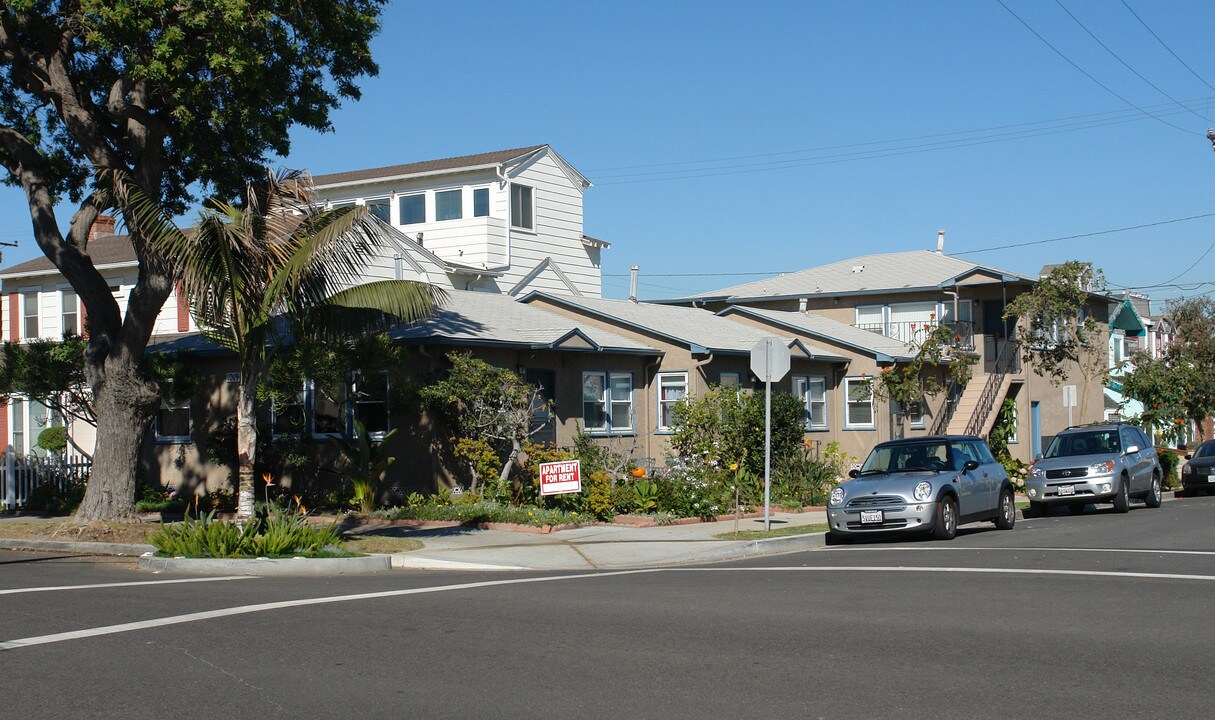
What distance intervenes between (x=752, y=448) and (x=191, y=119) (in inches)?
508

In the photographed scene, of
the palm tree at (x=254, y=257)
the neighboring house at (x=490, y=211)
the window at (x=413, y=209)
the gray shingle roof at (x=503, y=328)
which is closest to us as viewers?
the palm tree at (x=254, y=257)

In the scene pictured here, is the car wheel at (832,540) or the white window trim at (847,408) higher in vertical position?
the white window trim at (847,408)

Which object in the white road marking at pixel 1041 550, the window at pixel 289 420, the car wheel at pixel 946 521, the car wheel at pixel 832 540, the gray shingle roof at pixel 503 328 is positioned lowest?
the car wheel at pixel 832 540

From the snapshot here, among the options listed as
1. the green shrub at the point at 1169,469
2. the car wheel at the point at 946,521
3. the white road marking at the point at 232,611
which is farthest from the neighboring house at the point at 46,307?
the green shrub at the point at 1169,469

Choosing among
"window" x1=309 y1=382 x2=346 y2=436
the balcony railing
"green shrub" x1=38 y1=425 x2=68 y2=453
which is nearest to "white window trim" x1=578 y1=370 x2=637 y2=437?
"window" x1=309 y1=382 x2=346 y2=436

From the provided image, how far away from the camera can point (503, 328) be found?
23.9 metres

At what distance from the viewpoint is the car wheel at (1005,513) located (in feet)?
63.5

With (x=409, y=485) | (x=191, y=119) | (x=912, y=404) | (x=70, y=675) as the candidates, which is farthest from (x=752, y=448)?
(x=70, y=675)

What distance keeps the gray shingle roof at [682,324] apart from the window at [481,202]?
530cm

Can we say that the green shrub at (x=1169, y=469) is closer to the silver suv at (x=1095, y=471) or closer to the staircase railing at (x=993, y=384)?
the staircase railing at (x=993, y=384)

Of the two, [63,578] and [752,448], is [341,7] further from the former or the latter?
[752,448]

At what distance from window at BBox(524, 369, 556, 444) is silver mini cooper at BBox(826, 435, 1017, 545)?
7228mm

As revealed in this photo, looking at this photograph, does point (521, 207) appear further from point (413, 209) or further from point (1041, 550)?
point (1041, 550)

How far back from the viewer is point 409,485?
21.7 metres
